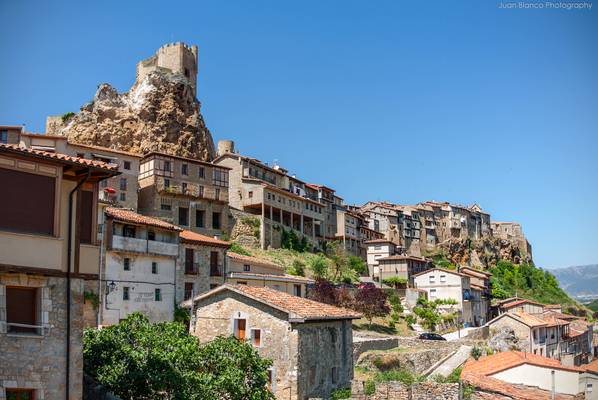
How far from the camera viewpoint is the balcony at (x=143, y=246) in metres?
37.4

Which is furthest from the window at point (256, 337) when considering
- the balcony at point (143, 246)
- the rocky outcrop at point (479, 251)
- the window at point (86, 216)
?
the rocky outcrop at point (479, 251)

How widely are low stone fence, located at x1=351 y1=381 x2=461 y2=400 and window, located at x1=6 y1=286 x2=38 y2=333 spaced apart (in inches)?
580

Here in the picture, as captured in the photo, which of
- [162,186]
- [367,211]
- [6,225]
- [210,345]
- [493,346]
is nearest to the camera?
[6,225]

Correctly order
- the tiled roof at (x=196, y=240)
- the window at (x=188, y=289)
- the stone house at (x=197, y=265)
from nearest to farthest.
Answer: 1. the stone house at (x=197, y=265)
2. the window at (x=188, y=289)
3. the tiled roof at (x=196, y=240)

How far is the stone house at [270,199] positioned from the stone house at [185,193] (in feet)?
15.2

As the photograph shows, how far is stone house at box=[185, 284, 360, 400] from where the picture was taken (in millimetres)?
25500

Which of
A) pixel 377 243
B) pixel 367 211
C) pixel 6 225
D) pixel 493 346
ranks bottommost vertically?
pixel 493 346

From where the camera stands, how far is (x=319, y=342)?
27312 millimetres

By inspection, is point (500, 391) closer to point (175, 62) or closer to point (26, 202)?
point (26, 202)

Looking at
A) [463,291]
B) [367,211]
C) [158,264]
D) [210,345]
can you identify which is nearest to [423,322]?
[463,291]

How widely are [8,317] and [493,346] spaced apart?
4418 centimetres

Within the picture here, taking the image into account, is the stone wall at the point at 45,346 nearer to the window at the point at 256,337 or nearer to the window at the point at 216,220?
Answer: the window at the point at 256,337

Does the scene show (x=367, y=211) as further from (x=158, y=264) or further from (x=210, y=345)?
(x=210, y=345)

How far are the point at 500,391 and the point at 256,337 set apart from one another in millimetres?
12018
